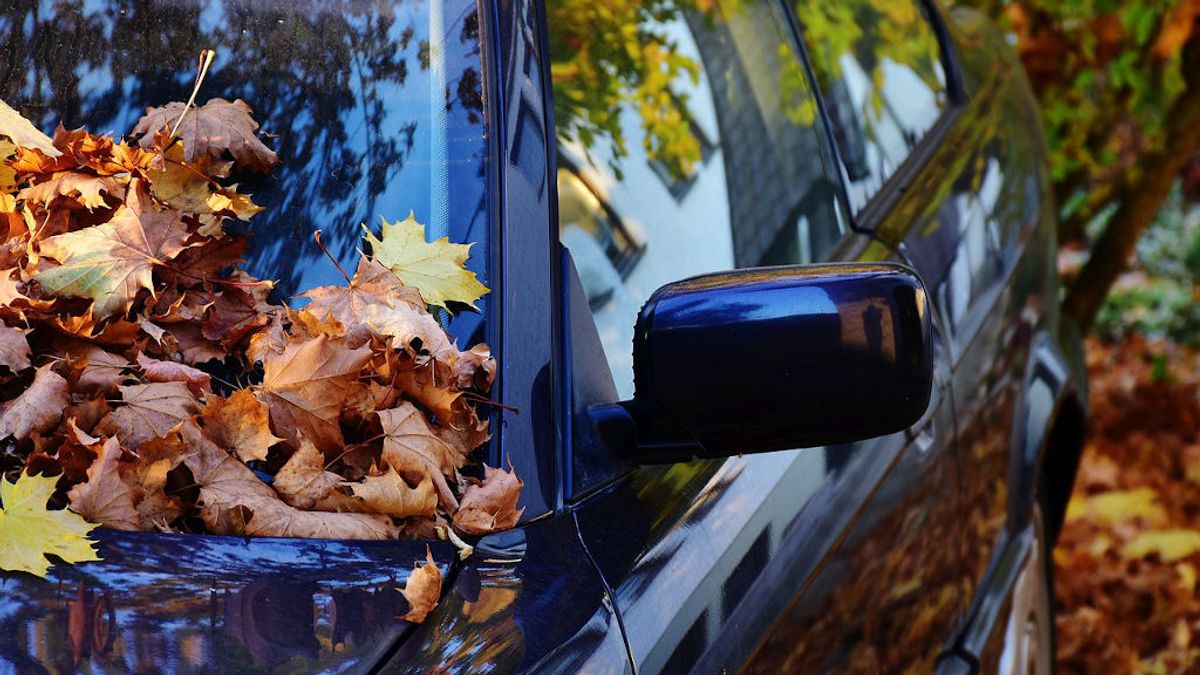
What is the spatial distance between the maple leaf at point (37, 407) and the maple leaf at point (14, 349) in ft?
0.08

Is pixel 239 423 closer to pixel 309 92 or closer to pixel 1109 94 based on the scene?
→ pixel 309 92

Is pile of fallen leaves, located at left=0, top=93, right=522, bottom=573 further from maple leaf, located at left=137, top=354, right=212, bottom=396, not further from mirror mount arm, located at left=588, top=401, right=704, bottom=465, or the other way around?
mirror mount arm, located at left=588, top=401, right=704, bottom=465

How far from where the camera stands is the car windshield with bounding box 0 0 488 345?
1.81m

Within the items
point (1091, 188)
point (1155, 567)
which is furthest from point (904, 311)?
point (1091, 188)

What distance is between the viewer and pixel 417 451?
1655mm

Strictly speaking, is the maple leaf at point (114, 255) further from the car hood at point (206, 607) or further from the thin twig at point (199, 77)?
the car hood at point (206, 607)

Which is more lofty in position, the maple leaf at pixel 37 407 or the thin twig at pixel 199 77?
the thin twig at pixel 199 77

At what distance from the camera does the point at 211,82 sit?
1.95 metres

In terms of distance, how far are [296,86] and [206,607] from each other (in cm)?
78

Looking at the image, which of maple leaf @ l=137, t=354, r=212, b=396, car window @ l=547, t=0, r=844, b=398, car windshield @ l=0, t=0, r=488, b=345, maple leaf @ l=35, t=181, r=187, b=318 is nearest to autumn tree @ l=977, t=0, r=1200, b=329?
car window @ l=547, t=0, r=844, b=398

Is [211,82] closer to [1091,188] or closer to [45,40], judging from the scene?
[45,40]

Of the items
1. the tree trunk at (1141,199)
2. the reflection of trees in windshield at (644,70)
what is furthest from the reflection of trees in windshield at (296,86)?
the tree trunk at (1141,199)

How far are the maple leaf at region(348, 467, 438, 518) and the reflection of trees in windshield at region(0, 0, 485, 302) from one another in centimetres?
28

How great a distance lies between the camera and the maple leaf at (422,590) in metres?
1.44
